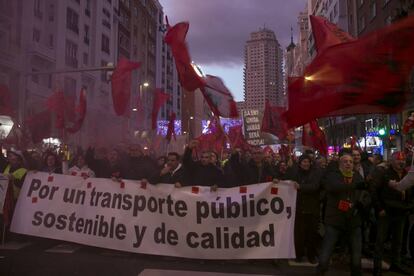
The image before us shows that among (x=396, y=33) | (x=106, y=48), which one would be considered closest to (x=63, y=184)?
(x=396, y=33)

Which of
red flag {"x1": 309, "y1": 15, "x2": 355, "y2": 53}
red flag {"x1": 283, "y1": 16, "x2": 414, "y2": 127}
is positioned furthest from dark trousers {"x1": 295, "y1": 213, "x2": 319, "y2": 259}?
red flag {"x1": 309, "y1": 15, "x2": 355, "y2": 53}

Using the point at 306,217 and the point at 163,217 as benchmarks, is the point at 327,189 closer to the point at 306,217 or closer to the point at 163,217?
the point at 306,217

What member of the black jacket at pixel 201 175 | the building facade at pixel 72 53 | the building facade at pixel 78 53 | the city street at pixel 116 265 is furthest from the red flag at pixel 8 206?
the building facade at pixel 72 53

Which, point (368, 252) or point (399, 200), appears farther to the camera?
point (368, 252)

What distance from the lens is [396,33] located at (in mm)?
5195

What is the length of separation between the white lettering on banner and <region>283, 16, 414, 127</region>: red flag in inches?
54.6

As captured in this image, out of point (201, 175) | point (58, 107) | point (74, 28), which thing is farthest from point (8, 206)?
point (74, 28)

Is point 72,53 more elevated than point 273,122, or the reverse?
point 72,53

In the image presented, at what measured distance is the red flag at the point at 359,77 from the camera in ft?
17.1

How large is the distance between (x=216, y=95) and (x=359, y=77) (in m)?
5.59

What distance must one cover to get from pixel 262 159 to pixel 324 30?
255 centimetres

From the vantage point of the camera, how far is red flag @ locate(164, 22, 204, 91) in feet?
32.4

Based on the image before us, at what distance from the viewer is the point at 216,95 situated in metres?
11.0

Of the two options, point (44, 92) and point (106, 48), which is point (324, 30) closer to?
point (44, 92)
